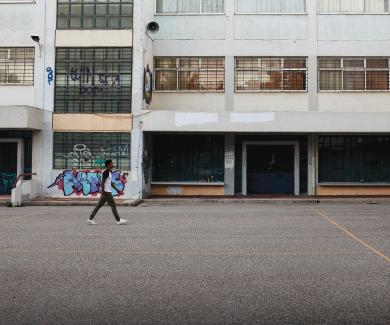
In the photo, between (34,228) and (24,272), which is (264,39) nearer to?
(34,228)

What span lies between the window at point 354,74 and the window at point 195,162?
5356mm

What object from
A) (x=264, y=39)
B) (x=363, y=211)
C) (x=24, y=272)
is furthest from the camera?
(x=264, y=39)

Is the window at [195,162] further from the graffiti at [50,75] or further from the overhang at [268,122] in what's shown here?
the graffiti at [50,75]

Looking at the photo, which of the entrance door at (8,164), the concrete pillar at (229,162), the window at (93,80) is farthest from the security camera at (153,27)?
the entrance door at (8,164)

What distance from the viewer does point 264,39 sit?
23094mm

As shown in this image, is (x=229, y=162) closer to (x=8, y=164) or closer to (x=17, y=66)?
(x=8, y=164)

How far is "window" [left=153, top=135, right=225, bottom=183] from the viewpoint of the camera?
2353 centimetres

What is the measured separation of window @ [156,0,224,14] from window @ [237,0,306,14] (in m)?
0.98

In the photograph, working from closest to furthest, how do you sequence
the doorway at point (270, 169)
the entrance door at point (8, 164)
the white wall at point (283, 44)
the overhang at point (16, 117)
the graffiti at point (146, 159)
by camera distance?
the overhang at point (16, 117)
the graffiti at point (146, 159)
the entrance door at point (8, 164)
the white wall at point (283, 44)
the doorway at point (270, 169)

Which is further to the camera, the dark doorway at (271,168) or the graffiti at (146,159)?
the dark doorway at (271,168)

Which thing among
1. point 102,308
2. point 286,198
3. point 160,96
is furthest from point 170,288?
point 160,96

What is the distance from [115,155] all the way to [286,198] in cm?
724

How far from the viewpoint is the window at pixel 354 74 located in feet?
75.4

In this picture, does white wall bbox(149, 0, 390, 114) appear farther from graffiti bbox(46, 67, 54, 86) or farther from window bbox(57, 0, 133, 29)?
graffiti bbox(46, 67, 54, 86)
